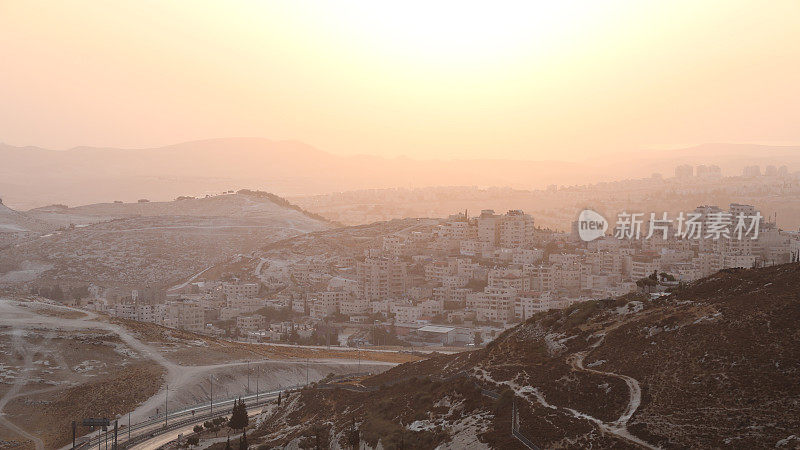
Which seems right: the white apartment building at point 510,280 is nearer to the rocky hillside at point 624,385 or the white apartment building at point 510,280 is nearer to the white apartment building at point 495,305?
the white apartment building at point 495,305

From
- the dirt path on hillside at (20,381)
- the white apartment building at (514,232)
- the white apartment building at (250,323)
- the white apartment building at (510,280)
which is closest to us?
the dirt path on hillside at (20,381)

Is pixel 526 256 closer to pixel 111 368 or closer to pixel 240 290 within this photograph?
pixel 240 290

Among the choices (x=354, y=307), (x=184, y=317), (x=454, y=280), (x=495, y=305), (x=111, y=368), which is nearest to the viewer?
(x=111, y=368)

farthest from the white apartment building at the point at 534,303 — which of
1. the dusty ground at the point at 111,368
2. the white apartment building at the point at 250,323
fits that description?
the white apartment building at the point at 250,323

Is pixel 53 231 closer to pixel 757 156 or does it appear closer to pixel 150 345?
pixel 150 345

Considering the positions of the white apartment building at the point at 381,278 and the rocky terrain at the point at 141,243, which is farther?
the rocky terrain at the point at 141,243

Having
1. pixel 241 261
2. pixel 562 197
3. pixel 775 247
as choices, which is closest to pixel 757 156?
pixel 562 197

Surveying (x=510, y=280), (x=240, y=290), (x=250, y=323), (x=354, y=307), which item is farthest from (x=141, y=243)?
(x=510, y=280)

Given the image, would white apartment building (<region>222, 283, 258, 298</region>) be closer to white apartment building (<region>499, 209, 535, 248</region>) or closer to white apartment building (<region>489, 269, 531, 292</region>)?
white apartment building (<region>489, 269, 531, 292</region>)

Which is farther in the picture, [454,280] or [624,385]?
[454,280]
